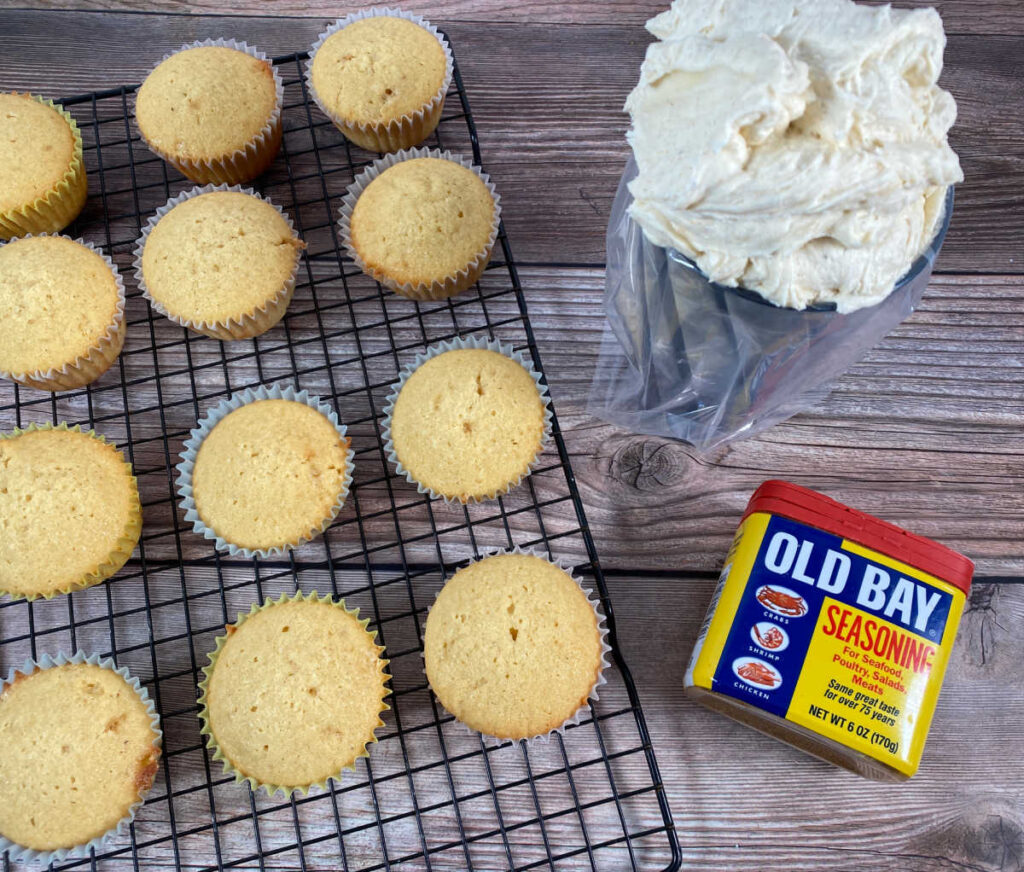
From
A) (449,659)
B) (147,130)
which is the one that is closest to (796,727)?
(449,659)

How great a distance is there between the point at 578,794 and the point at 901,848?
0.57 meters

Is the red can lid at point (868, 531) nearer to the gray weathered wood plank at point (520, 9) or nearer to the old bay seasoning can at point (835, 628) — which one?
the old bay seasoning can at point (835, 628)

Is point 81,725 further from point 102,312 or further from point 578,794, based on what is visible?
point 578,794

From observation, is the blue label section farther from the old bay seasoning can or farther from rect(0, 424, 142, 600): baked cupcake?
rect(0, 424, 142, 600): baked cupcake

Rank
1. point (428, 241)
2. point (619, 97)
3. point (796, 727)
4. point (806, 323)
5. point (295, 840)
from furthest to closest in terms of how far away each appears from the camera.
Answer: point (619, 97)
point (428, 241)
point (295, 840)
point (796, 727)
point (806, 323)

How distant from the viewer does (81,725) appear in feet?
4.41

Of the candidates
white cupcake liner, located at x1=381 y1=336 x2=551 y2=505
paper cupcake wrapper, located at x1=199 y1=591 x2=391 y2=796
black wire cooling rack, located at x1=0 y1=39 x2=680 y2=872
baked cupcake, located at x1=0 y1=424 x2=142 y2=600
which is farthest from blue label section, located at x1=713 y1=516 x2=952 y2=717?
baked cupcake, located at x1=0 y1=424 x2=142 y2=600

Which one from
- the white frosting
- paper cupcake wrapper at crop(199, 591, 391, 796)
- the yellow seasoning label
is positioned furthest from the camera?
paper cupcake wrapper at crop(199, 591, 391, 796)

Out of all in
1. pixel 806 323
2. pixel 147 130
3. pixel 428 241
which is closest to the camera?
pixel 806 323

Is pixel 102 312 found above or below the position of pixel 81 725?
above

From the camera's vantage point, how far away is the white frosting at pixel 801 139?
3.03 feet

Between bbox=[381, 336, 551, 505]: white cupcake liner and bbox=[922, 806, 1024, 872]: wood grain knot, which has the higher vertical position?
bbox=[381, 336, 551, 505]: white cupcake liner

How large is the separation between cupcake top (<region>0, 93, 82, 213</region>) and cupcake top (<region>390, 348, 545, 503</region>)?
0.85 metres

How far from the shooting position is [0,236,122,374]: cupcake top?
1.52 metres
